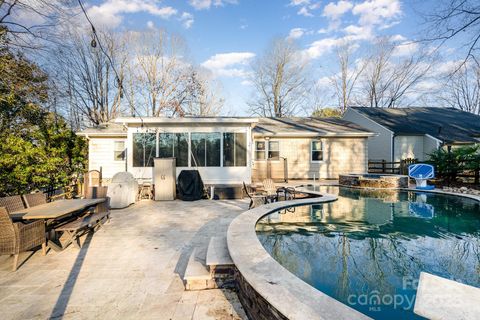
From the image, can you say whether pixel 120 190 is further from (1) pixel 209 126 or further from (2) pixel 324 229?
(2) pixel 324 229

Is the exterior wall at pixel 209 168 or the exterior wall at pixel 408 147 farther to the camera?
the exterior wall at pixel 408 147

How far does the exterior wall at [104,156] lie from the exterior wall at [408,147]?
715 inches

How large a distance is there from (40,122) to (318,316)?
14.2 meters

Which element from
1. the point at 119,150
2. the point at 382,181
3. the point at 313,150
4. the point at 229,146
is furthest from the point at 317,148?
the point at 119,150

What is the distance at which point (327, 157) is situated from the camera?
1433 centimetres

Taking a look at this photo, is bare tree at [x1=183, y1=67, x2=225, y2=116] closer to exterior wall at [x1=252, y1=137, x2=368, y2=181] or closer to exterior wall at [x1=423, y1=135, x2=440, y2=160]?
exterior wall at [x1=252, y1=137, x2=368, y2=181]

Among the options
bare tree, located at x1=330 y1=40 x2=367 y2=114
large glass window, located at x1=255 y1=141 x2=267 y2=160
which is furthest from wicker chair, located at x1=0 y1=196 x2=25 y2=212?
bare tree, located at x1=330 y1=40 x2=367 y2=114

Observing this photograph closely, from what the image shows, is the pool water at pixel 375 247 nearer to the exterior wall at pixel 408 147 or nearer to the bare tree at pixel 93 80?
the exterior wall at pixel 408 147

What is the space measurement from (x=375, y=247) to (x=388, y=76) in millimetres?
31279

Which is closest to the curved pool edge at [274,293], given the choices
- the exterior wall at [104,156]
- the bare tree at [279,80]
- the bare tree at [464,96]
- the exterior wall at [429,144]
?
the exterior wall at [104,156]

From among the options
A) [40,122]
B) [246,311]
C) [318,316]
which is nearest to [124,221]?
[246,311]

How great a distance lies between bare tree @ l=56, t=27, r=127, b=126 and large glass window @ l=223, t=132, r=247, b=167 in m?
18.4

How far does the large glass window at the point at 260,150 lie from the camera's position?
549 inches

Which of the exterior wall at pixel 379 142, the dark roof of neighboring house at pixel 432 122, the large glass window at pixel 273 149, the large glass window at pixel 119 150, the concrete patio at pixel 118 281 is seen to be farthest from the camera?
the dark roof of neighboring house at pixel 432 122
